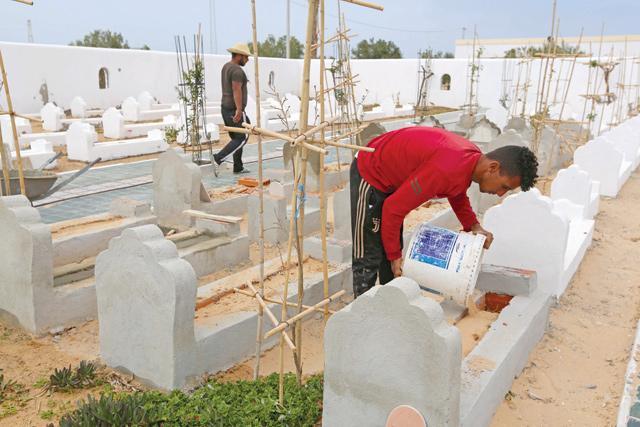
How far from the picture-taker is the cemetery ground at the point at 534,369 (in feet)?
9.50

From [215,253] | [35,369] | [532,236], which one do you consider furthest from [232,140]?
[35,369]

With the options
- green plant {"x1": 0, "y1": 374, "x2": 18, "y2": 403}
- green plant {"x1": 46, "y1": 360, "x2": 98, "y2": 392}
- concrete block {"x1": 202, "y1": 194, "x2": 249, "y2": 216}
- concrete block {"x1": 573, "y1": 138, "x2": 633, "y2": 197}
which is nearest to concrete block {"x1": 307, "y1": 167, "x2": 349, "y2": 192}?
concrete block {"x1": 202, "y1": 194, "x2": 249, "y2": 216}

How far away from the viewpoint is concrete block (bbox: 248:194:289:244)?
5.66 metres

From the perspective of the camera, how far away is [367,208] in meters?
3.25

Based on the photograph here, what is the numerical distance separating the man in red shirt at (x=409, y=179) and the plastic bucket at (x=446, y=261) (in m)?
0.16

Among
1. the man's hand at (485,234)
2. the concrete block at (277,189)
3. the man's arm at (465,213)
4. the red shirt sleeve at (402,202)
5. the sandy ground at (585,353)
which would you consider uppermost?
the red shirt sleeve at (402,202)

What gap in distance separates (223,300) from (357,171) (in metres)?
1.40

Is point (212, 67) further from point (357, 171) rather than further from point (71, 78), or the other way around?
point (357, 171)

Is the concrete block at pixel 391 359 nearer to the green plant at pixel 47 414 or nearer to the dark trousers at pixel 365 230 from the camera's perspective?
the dark trousers at pixel 365 230

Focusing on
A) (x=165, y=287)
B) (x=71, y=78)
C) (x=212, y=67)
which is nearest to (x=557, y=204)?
(x=165, y=287)

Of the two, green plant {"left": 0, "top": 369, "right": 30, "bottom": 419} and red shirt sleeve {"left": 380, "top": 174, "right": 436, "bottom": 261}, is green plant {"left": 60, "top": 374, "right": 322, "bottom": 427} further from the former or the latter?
→ red shirt sleeve {"left": 380, "top": 174, "right": 436, "bottom": 261}

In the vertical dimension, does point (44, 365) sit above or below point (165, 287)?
below

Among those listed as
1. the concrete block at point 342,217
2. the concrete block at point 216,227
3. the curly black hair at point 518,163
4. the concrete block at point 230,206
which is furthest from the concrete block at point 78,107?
the curly black hair at point 518,163

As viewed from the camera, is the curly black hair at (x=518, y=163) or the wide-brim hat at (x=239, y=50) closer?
the curly black hair at (x=518, y=163)
